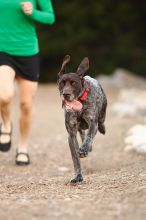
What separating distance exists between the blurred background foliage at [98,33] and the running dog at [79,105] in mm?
11751

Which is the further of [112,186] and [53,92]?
[53,92]

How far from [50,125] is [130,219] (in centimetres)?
762

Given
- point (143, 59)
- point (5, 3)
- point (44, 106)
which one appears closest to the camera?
point (5, 3)

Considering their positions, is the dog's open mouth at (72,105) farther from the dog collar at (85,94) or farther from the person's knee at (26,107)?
the person's knee at (26,107)

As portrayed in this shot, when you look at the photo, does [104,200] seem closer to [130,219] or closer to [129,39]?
[130,219]

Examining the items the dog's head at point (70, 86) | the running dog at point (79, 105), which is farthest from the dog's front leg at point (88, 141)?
the dog's head at point (70, 86)

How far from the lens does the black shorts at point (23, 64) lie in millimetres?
7512

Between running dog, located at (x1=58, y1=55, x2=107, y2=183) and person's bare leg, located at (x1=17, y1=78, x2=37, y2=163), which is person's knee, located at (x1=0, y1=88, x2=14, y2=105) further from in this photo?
running dog, located at (x1=58, y1=55, x2=107, y2=183)

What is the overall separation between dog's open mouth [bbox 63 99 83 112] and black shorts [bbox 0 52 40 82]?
1.78 metres

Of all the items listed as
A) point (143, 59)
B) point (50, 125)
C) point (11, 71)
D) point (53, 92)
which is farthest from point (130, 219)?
point (143, 59)

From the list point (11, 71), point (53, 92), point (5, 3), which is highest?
point (5, 3)

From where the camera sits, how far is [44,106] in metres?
14.9

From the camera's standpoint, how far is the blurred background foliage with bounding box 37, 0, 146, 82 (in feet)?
59.3

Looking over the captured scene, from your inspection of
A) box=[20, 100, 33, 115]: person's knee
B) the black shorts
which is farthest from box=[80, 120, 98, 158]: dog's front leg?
box=[20, 100, 33, 115]: person's knee
